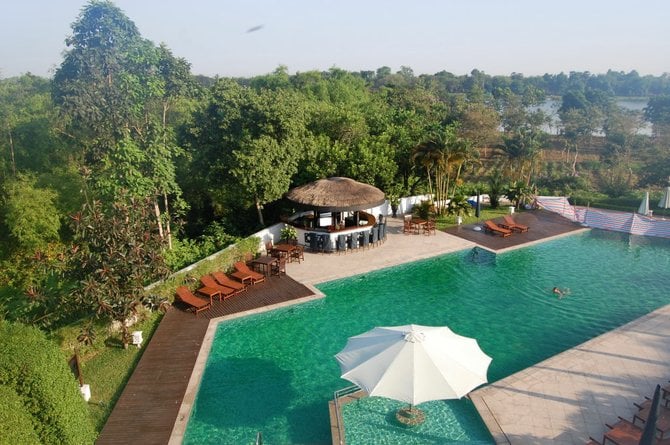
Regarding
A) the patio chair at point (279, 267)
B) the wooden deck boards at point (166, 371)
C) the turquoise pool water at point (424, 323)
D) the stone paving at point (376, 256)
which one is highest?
the patio chair at point (279, 267)

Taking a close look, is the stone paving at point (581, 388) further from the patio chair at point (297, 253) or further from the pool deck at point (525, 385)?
the patio chair at point (297, 253)

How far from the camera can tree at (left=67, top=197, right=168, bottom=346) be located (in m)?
12.4

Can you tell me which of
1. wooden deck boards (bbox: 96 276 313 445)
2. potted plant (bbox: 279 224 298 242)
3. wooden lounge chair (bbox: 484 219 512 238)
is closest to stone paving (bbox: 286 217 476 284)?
potted plant (bbox: 279 224 298 242)

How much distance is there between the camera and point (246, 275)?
59.5 feet

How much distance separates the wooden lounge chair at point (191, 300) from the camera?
1580 centimetres

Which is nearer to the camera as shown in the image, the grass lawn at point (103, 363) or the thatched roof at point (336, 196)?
the grass lawn at point (103, 363)

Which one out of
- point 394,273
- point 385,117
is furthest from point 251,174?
point 385,117

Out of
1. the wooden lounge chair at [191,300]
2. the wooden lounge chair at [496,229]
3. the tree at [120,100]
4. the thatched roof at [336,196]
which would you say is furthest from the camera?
the wooden lounge chair at [496,229]

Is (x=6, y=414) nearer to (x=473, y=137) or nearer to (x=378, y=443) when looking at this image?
(x=378, y=443)

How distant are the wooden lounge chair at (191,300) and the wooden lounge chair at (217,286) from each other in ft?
2.30

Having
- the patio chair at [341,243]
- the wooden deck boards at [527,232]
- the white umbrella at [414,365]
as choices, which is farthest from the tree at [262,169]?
the white umbrella at [414,365]

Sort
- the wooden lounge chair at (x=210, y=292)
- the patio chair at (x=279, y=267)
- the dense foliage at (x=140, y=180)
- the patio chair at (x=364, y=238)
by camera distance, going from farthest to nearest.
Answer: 1. the patio chair at (x=364, y=238)
2. the patio chair at (x=279, y=267)
3. the wooden lounge chair at (x=210, y=292)
4. the dense foliage at (x=140, y=180)

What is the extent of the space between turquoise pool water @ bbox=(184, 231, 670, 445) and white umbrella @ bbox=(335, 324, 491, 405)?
133 cm

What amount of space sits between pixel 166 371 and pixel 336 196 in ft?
39.9
